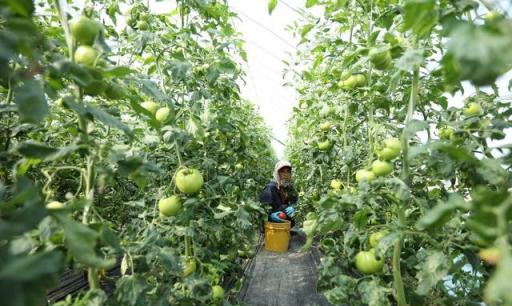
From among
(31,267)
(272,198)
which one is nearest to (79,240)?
(31,267)

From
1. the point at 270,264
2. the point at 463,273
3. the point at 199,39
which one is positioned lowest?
the point at 270,264

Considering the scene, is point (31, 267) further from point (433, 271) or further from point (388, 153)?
point (388, 153)

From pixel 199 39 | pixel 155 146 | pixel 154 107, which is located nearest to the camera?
pixel 154 107

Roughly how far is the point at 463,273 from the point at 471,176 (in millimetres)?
728

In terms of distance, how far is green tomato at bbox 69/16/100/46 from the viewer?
926 millimetres

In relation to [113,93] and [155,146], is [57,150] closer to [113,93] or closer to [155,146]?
[113,93]

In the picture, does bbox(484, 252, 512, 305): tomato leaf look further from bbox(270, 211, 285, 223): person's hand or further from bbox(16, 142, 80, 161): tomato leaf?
bbox(270, 211, 285, 223): person's hand

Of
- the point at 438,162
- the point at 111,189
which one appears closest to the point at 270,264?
the point at 111,189

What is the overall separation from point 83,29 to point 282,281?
9.60 ft

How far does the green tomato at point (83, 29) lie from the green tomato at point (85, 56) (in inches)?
1.0

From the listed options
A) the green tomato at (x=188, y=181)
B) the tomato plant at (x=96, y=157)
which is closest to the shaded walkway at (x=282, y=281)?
the tomato plant at (x=96, y=157)

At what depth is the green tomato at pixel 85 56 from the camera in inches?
37.3

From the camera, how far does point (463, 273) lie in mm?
1581

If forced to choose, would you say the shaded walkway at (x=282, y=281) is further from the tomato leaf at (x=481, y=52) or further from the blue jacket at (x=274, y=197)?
the tomato leaf at (x=481, y=52)
